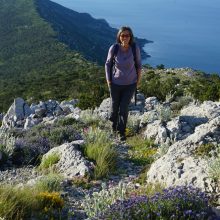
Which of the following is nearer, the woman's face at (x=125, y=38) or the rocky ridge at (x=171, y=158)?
the rocky ridge at (x=171, y=158)

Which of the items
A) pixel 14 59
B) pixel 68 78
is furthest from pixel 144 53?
pixel 68 78

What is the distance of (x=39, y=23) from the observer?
13188cm

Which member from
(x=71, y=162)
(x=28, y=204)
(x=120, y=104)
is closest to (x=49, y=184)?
(x=28, y=204)

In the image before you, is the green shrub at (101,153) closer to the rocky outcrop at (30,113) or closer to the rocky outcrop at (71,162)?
the rocky outcrop at (71,162)

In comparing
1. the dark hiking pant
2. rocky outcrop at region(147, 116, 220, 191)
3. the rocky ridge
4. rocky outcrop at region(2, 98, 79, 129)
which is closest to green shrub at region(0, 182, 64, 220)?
the rocky ridge

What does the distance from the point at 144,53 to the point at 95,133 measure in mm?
150546

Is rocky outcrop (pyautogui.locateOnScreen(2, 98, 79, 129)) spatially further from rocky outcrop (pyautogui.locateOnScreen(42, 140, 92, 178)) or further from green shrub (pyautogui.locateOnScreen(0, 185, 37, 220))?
green shrub (pyautogui.locateOnScreen(0, 185, 37, 220))

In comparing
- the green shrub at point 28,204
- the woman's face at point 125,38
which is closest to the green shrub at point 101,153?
the green shrub at point 28,204

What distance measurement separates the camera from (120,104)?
9.76 meters

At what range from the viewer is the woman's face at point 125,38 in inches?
346

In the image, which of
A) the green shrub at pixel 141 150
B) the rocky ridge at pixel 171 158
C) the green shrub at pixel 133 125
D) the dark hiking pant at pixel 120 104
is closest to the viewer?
the rocky ridge at pixel 171 158

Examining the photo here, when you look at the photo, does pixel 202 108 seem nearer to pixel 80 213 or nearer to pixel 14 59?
pixel 80 213

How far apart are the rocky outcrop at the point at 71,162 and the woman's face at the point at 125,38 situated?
82.2 inches

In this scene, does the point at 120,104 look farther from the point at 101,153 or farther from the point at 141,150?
the point at 101,153
